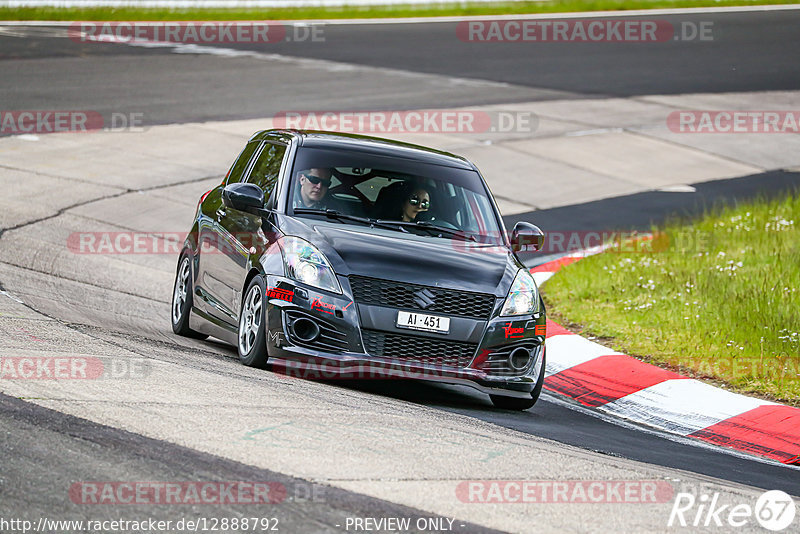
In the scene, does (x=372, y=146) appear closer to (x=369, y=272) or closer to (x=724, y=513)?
(x=369, y=272)

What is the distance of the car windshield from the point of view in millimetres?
8758

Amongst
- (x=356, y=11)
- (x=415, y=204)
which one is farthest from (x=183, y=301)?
(x=356, y=11)

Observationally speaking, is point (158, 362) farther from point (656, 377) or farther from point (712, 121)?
point (712, 121)

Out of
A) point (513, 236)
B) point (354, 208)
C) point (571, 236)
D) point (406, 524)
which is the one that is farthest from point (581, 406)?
point (571, 236)

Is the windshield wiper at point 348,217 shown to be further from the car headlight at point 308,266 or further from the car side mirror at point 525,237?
the car side mirror at point 525,237

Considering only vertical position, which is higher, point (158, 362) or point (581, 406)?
point (158, 362)

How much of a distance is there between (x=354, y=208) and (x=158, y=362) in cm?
198

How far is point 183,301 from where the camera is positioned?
393 inches

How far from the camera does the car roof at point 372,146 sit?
924 cm

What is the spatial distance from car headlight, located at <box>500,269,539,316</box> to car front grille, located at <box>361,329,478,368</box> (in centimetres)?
42

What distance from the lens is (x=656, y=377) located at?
9.31 metres

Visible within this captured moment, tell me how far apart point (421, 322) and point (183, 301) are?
291 cm

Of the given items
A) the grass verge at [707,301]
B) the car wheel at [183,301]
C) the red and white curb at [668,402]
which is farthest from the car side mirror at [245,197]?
the grass verge at [707,301]

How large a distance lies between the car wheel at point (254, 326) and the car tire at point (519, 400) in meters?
1.65
